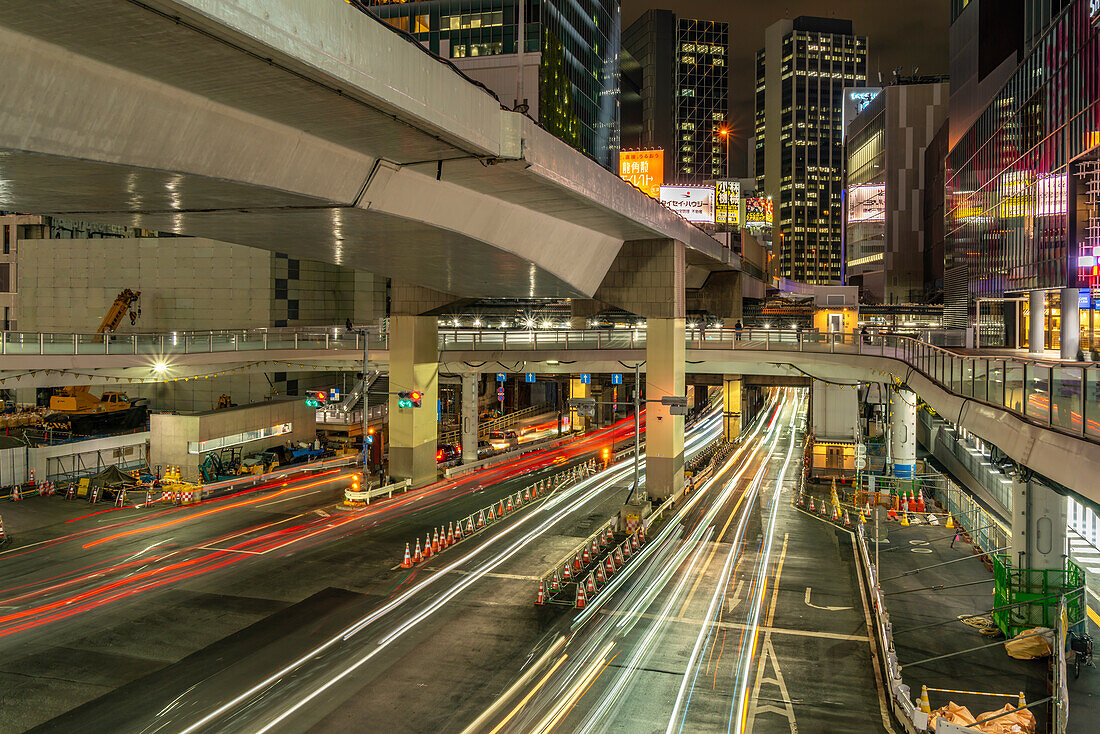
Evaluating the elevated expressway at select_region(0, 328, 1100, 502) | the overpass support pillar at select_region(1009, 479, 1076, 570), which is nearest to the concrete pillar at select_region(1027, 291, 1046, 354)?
the elevated expressway at select_region(0, 328, 1100, 502)

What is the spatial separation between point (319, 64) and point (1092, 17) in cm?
3002

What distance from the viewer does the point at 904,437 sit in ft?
114

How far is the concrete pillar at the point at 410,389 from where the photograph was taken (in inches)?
1355

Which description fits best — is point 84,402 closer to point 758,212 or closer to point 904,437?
point 904,437

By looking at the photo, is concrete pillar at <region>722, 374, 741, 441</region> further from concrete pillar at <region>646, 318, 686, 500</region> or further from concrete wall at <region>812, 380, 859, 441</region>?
concrete pillar at <region>646, 318, 686, 500</region>

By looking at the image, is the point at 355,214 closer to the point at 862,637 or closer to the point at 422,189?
the point at 422,189

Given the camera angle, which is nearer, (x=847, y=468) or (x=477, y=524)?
(x=477, y=524)

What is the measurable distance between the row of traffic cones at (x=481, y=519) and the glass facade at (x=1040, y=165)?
22.6 meters

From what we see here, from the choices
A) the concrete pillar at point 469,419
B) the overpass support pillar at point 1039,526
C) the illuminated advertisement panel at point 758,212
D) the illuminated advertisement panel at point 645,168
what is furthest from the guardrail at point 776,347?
the illuminated advertisement panel at point 758,212

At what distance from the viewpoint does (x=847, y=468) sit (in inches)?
1501

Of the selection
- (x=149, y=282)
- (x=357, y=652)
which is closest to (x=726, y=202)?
(x=149, y=282)

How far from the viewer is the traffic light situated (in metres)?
33.0

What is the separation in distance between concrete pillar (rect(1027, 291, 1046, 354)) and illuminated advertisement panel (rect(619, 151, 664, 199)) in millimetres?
30674

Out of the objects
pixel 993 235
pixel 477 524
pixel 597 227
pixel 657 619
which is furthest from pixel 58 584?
pixel 993 235
